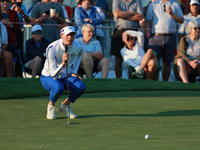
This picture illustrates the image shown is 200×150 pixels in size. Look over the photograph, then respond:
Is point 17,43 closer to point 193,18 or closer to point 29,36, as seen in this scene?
point 29,36

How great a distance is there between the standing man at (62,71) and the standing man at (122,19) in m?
5.65

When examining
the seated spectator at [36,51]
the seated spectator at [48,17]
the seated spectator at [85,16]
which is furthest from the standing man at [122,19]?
the seated spectator at [36,51]

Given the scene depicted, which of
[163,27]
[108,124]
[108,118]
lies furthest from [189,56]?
[108,124]

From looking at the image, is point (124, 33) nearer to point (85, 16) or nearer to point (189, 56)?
point (85, 16)

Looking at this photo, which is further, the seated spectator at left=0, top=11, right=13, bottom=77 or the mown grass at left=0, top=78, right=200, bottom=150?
the seated spectator at left=0, top=11, right=13, bottom=77

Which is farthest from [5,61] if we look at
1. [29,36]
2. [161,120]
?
[161,120]

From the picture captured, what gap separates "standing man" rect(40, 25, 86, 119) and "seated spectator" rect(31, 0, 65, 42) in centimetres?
576

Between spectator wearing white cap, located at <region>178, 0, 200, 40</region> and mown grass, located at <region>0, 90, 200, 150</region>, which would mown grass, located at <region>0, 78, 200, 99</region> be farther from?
spectator wearing white cap, located at <region>178, 0, 200, 40</region>

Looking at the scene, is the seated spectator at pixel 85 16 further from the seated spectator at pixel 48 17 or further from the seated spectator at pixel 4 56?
the seated spectator at pixel 4 56

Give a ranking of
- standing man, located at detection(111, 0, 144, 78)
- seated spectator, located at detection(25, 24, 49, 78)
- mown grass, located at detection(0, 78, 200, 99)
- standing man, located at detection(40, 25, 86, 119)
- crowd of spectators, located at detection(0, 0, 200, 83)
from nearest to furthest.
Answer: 1. standing man, located at detection(40, 25, 86, 119)
2. mown grass, located at detection(0, 78, 200, 99)
3. seated spectator, located at detection(25, 24, 49, 78)
4. crowd of spectators, located at detection(0, 0, 200, 83)
5. standing man, located at detection(111, 0, 144, 78)

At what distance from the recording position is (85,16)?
520 inches

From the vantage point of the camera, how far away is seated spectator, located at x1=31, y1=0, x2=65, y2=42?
1301cm

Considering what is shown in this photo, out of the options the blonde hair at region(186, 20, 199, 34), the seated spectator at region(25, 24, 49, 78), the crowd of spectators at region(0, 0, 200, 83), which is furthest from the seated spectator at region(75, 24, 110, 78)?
the blonde hair at region(186, 20, 199, 34)

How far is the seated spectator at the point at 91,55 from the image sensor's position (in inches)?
499
